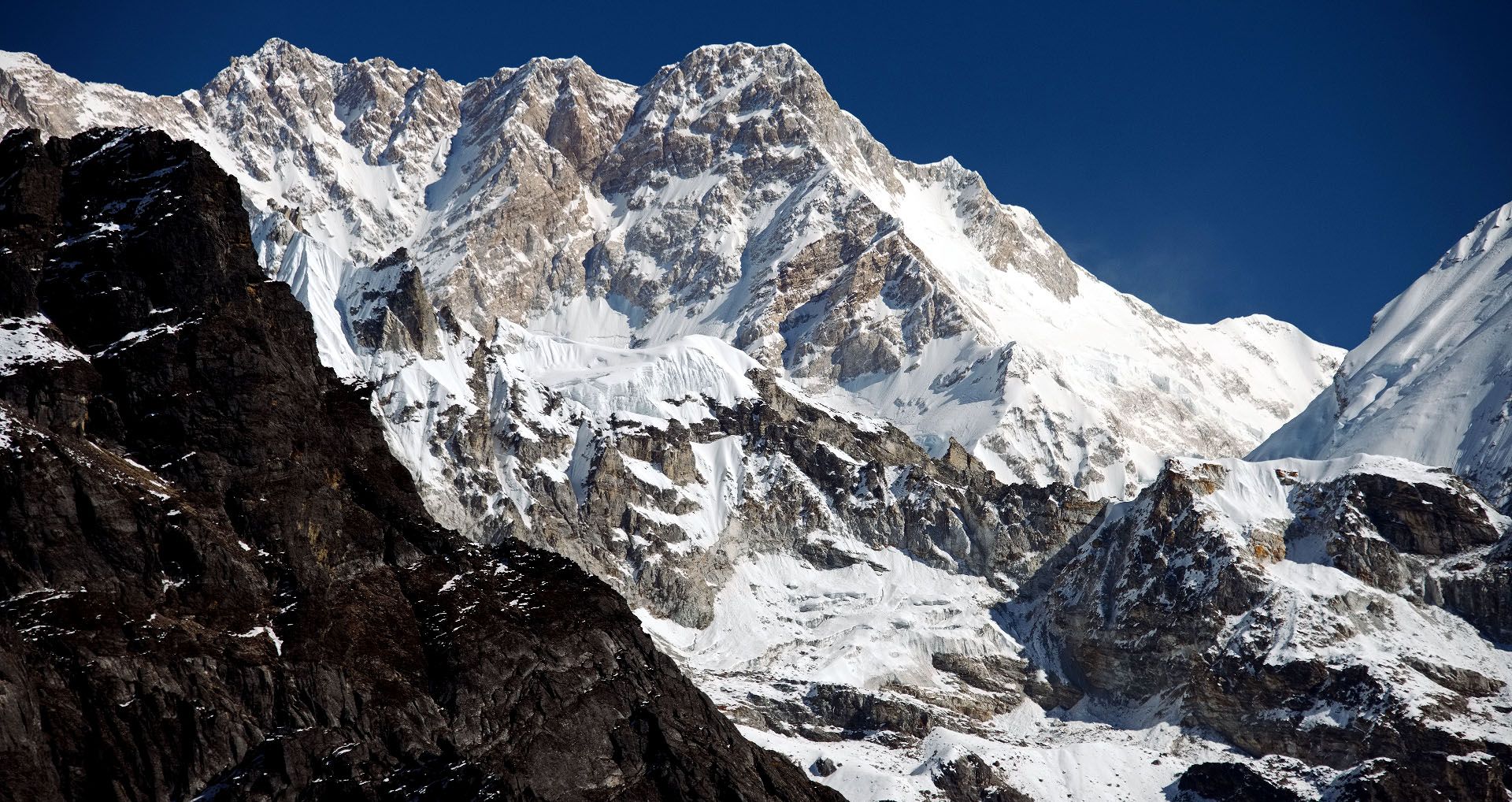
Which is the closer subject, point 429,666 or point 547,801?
point 547,801

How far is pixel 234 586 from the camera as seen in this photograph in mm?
85562

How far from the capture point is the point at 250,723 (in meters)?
79.9

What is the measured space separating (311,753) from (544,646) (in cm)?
1511

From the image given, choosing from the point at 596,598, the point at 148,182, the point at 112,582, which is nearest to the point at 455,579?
the point at 596,598

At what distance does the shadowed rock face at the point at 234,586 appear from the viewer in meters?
77.5

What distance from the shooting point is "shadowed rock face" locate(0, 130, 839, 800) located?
77500 mm

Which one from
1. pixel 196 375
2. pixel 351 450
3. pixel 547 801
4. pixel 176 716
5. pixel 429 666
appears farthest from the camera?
pixel 351 450

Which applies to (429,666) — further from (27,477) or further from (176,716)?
(27,477)

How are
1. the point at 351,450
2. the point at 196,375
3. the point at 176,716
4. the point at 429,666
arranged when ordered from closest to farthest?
the point at 176,716 → the point at 429,666 → the point at 196,375 → the point at 351,450

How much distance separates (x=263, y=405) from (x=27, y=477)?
1690 cm

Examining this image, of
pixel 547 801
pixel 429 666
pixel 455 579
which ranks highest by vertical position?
pixel 455 579

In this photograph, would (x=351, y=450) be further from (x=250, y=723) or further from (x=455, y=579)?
(x=250, y=723)

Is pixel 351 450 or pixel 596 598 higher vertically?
pixel 351 450

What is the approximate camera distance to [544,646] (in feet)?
299
